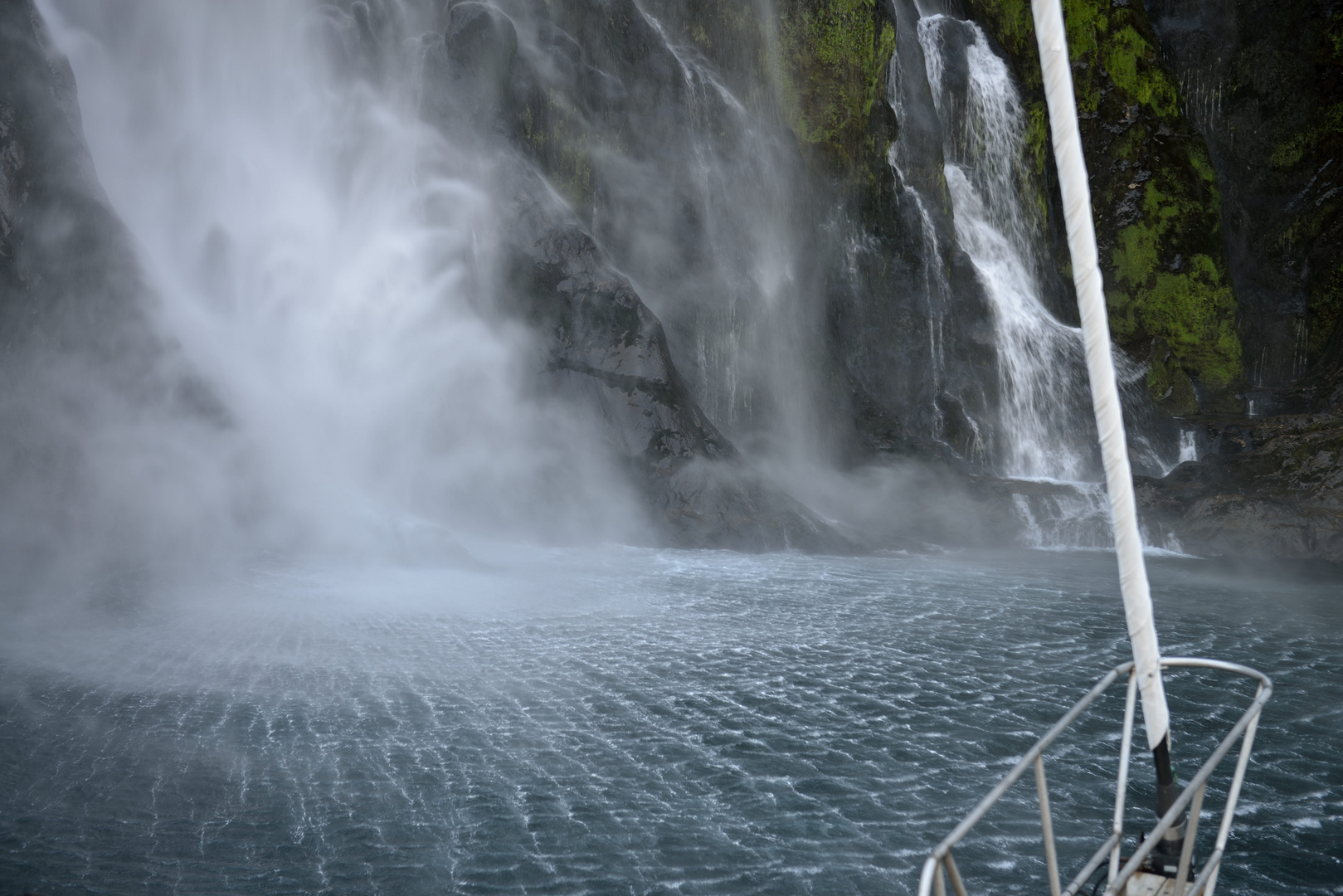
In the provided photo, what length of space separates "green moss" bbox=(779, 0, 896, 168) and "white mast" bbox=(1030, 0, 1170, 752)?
61.3ft

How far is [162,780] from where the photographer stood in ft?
17.9

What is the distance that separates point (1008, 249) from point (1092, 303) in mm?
21613

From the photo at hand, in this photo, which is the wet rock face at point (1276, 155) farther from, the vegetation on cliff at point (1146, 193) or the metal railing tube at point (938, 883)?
the metal railing tube at point (938, 883)

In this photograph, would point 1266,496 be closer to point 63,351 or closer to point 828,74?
point 828,74

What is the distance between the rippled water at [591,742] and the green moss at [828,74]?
12.3 metres

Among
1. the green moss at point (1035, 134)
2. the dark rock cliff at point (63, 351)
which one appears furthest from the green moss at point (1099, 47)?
the dark rock cliff at point (63, 351)

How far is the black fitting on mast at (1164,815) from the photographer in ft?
9.17

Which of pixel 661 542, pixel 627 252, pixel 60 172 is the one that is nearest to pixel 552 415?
pixel 661 542

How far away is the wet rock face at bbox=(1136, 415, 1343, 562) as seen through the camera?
1495 cm

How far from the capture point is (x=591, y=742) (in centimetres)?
625

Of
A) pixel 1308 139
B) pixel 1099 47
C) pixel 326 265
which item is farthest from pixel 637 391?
pixel 1308 139

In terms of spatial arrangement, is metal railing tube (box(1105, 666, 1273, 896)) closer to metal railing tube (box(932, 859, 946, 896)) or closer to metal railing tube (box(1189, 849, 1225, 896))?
metal railing tube (box(1189, 849, 1225, 896))

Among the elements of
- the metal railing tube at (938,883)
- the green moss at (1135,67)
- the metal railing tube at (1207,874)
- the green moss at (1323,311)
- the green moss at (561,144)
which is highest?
the green moss at (1135,67)

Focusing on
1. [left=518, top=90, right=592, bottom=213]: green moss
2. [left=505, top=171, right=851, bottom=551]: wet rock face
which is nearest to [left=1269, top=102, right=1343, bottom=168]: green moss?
[left=505, top=171, right=851, bottom=551]: wet rock face
